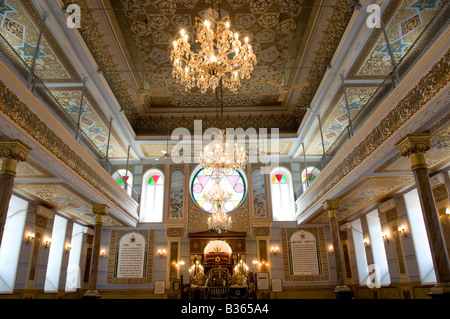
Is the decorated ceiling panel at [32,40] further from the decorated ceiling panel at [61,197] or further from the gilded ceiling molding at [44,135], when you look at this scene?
the decorated ceiling panel at [61,197]

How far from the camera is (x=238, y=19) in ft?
27.3

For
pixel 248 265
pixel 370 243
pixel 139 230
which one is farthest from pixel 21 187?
pixel 370 243

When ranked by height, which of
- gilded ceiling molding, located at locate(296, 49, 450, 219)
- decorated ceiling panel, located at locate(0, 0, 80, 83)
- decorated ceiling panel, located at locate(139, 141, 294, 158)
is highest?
decorated ceiling panel, located at locate(0, 0, 80, 83)

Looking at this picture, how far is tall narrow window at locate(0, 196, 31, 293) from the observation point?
28.7ft

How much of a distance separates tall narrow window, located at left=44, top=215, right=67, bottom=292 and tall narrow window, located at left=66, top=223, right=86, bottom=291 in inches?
41.9

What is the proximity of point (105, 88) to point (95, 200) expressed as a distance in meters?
3.48

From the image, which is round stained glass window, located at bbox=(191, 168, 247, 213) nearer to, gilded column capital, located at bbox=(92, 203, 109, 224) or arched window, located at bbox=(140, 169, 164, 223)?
arched window, located at bbox=(140, 169, 164, 223)

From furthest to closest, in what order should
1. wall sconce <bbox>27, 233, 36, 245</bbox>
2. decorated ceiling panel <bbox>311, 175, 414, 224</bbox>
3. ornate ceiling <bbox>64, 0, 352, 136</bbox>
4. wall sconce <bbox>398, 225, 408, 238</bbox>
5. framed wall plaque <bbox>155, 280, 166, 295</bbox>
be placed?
framed wall plaque <bbox>155, 280, 166, 295</bbox>
wall sconce <bbox>27, 233, 36, 245</bbox>
wall sconce <bbox>398, 225, 408, 238</bbox>
decorated ceiling panel <bbox>311, 175, 414, 224</bbox>
ornate ceiling <bbox>64, 0, 352, 136</bbox>

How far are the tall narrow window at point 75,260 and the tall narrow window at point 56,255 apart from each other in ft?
3.49

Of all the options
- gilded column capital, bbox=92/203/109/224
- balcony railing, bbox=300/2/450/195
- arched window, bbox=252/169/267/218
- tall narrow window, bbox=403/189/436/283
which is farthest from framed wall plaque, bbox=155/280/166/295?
tall narrow window, bbox=403/189/436/283

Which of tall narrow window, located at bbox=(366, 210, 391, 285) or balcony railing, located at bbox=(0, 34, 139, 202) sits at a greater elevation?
balcony railing, located at bbox=(0, 34, 139, 202)

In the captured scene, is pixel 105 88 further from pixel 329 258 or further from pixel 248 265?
pixel 329 258

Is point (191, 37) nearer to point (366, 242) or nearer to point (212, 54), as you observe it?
point (212, 54)

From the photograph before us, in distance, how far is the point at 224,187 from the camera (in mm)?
14117
